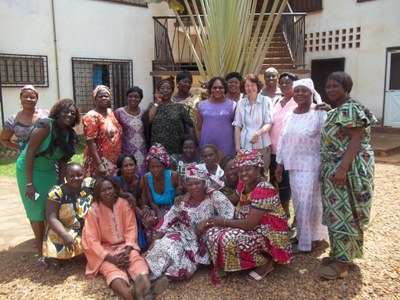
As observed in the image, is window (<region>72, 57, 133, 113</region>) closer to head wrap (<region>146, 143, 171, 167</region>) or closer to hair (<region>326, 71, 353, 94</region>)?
head wrap (<region>146, 143, 171, 167</region>)

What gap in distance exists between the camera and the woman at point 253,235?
3127mm

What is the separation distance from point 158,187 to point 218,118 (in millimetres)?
1003

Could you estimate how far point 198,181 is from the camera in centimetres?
338

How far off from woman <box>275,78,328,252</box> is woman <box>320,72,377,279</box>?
0.27 m

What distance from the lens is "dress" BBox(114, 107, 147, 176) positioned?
4211mm

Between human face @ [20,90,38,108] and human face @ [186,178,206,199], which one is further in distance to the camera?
human face @ [20,90,38,108]

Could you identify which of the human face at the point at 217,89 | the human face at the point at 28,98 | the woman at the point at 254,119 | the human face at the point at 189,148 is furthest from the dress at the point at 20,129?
the woman at the point at 254,119

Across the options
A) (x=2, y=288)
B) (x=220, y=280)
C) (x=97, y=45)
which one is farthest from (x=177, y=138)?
(x=97, y=45)

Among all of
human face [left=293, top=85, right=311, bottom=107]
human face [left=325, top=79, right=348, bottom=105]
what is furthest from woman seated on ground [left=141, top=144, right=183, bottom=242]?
human face [left=325, top=79, right=348, bottom=105]

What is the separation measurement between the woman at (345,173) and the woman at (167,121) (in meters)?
1.63

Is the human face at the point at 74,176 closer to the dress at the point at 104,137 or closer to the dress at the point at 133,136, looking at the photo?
the dress at the point at 104,137

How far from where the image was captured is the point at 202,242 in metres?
3.42

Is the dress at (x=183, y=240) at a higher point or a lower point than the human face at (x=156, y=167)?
lower

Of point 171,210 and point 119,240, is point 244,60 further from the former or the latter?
point 119,240
